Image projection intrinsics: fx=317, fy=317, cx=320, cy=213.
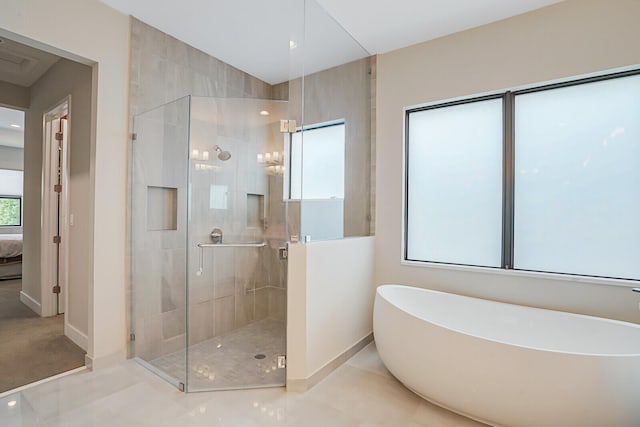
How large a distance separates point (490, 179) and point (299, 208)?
169 centimetres

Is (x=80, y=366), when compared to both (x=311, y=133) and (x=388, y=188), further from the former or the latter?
(x=388, y=188)

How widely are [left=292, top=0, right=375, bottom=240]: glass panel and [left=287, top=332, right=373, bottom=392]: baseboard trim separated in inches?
38.5

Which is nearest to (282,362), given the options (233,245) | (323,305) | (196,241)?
(323,305)

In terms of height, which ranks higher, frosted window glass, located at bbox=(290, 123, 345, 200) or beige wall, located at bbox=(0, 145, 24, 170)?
beige wall, located at bbox=(0, 145, 24, 170)

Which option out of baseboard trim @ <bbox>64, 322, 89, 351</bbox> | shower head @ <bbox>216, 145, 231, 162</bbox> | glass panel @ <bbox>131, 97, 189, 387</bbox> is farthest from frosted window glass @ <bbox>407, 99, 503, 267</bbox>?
baseboard trim @ <bbox>64, 322, 89, 351</bbox>

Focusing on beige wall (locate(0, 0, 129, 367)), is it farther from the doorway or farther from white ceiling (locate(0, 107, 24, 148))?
white ceiling (locate(0, 107, 24, 148))

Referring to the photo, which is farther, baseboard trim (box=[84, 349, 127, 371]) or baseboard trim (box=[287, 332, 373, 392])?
baseboard trim (box=[84, 349, 127, 371])

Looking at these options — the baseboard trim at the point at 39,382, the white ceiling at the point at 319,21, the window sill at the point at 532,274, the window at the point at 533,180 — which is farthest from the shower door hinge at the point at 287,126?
the baseboard trim at the point at 39,382

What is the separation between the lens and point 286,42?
10.2ft

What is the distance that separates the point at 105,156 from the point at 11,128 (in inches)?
→ 227

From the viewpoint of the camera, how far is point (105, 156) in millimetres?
→ 2516

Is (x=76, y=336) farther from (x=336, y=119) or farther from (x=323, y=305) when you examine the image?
(x=336, y=119)

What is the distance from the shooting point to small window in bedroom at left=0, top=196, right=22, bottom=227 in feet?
23.9

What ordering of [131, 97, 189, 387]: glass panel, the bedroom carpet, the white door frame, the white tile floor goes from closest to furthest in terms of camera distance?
the white tile floor
the bedroom carpet
[131, 97, 189, 387]: glass panel
the white door frame
